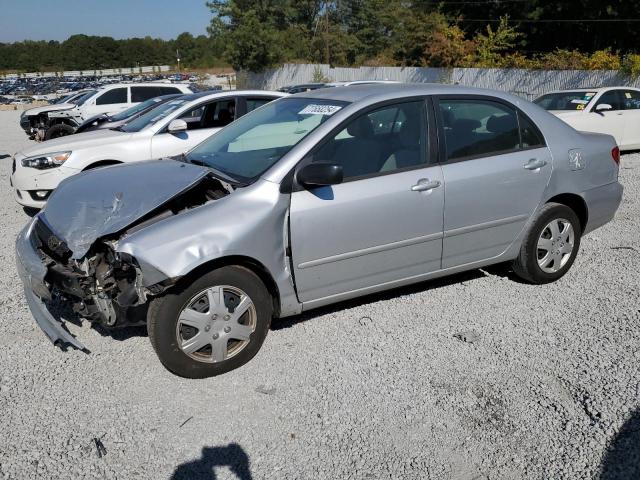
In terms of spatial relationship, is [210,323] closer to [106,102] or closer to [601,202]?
[601,202]

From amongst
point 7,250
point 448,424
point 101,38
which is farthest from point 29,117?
point 101,38

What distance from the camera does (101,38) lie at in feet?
426

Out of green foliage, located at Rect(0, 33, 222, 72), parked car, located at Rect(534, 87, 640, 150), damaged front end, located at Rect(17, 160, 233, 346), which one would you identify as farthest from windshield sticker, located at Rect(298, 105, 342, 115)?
green foliage, located at Rect(0, 33, 222, 72)

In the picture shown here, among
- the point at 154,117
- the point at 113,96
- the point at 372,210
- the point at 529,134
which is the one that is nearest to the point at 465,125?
the point at 529,134

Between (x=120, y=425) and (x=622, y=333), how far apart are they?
3.36 metres

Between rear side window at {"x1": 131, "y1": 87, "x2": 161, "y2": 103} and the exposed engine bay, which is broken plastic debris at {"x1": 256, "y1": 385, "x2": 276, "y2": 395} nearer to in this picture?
the exposed engine bay

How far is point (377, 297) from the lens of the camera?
465cm

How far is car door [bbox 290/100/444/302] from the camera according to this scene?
361cm

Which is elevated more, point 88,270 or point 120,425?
point 88,270

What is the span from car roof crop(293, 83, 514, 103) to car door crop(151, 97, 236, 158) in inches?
124

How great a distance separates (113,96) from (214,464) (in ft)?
49.5

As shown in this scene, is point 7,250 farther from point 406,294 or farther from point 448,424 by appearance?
point 448,424

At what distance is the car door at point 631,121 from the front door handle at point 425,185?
9.32 m

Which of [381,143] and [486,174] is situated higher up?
[381,143]
